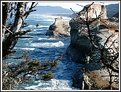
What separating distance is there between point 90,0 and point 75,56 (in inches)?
545

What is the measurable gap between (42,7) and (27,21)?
11.6 inches

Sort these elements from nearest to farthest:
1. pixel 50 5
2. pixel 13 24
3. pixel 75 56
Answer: pixel 13 24, pixel 50 5, pixel 75 56

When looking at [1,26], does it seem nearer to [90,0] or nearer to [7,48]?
[7,48]

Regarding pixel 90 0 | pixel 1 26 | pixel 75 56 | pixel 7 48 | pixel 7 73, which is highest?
pixel 90 0

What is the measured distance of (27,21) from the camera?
15.8 ft

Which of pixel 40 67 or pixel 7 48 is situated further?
pixel 40 67

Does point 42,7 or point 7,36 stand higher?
point 42,7

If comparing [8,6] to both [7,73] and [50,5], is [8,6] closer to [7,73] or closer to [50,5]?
[50,5]

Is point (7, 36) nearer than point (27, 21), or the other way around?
point (7, 36)

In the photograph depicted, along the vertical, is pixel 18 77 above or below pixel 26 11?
below

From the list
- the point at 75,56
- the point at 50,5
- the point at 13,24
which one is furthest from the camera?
the point at 75,56

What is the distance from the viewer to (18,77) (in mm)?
4949

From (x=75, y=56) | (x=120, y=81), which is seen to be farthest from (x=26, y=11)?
(x=75, y=56)

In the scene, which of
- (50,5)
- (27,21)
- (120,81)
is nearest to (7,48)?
(27,21)
